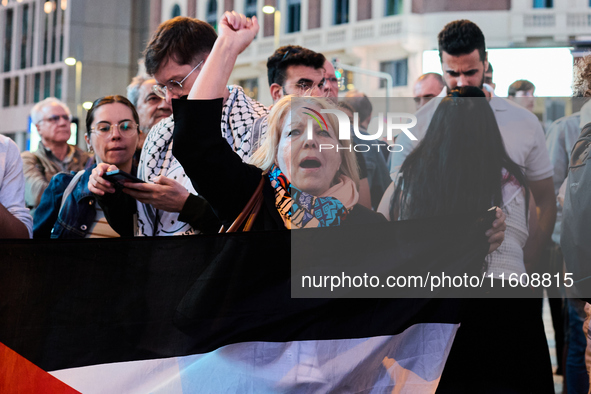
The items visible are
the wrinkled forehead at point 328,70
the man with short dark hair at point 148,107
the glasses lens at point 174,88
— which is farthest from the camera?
the man with short dark hair at point 148,107

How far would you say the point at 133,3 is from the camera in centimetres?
2930

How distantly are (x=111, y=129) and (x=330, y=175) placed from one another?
4.16 ft

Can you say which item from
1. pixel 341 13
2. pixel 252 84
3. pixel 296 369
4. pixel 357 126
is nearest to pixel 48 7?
pixel 252 84

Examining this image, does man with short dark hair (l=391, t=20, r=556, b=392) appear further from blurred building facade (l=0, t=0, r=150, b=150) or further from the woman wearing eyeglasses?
blurred building facade (l=0, t=0, r=150, b=150)

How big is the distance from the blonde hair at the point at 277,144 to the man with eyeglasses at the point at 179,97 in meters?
0.22

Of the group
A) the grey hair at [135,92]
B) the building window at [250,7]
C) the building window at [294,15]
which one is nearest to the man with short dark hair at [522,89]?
the grey hair at [135,92]

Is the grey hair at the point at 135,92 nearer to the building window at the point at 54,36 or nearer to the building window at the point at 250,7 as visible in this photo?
the building window at the point at 250,7

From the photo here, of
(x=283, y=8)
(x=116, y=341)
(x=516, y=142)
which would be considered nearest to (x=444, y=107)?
(x=516, y=142)

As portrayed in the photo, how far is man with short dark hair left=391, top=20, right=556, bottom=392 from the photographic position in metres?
2.25

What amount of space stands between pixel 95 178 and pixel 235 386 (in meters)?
1.00

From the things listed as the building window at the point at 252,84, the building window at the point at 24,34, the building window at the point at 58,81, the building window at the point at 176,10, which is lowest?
the building window at the point at 252,84

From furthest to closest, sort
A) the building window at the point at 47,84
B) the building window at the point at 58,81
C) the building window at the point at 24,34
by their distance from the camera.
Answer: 1. the building window at the point at 24,34
2. the building window at the point at 47,84
3. the building window at the point at 58,81

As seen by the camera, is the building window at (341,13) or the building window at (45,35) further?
the building window at (45,35)

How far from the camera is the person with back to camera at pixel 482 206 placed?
2.25 meters
